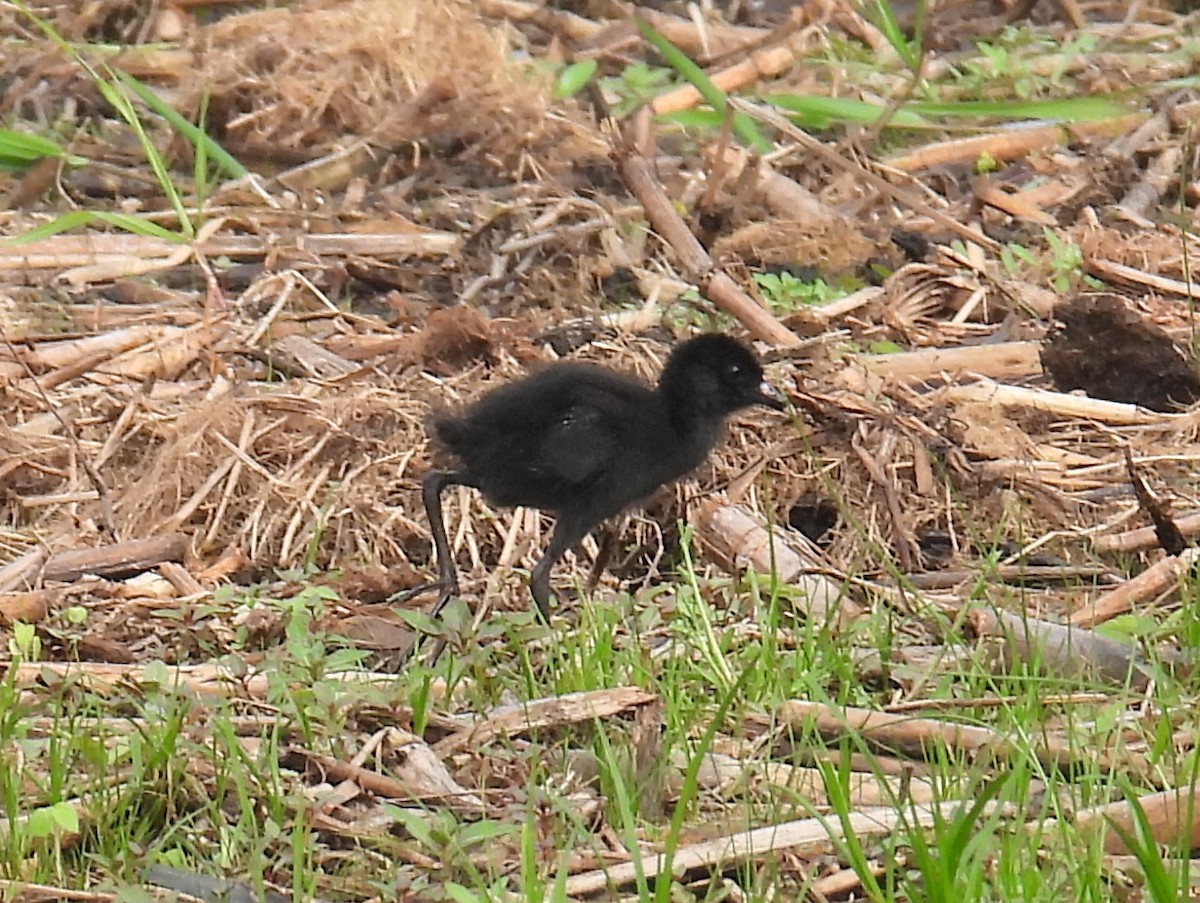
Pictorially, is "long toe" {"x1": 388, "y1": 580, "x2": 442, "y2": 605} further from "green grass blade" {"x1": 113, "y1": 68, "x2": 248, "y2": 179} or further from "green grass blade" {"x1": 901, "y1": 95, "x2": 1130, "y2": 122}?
"green grass blade" {"x1": 901, "y1": 95, "x2": 1130, "y2": 122}

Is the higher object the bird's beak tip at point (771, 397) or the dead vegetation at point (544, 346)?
the bird's beak tip at point (771, 397)

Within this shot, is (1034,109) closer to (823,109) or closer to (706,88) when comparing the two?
(823,109)

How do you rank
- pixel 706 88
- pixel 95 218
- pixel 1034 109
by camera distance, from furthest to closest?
1. pixel 1034 109
2. pixel 706 88
3. pixel 95 218

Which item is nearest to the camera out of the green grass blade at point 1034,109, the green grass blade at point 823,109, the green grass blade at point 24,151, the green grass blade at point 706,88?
the green grass blade at point 706,88

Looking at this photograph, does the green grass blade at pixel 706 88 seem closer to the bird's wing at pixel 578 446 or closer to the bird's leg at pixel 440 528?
the bird's wing at pixel 578 446

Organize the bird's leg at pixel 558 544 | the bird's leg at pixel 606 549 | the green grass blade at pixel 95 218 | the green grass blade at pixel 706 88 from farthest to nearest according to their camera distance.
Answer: the green grass blade at pixel 706 88 < the green grass blade at pixel 95 218 < the bird's leg at pixel 606 549 < the bird's leg at pixel 558 544

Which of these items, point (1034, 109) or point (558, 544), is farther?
point (1034, 109)

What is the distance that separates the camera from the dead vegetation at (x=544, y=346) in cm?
456

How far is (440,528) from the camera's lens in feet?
16.1

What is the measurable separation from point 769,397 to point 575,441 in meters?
0.56

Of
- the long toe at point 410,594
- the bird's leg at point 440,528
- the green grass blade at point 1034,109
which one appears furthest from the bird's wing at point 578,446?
the green grass blade at point 1034,109

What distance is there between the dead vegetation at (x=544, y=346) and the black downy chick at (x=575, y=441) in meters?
0.23

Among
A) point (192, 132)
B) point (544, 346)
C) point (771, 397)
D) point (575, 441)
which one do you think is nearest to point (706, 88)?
point (544, 346)

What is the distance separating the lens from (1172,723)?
3809 millimetres
